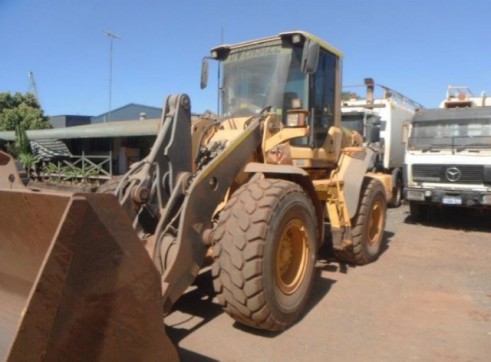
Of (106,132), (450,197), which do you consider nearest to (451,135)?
(450,197)

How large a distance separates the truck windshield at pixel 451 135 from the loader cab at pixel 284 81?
A: 16.0 ft

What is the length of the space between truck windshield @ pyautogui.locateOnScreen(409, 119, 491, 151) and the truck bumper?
0.96 m

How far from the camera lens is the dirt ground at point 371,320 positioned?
12.3ft

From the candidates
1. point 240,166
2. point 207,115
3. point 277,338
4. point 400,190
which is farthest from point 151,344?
point 400,190

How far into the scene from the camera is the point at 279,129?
5051 mm

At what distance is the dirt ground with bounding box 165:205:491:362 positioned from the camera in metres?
3.76

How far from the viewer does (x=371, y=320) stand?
4.48 m

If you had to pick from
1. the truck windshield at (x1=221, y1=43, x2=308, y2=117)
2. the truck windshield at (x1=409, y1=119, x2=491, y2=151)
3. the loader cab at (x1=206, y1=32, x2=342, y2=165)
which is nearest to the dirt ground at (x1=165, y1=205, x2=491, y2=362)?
the loader cab at (x1=206, y1=32, x2=342, y2=165)

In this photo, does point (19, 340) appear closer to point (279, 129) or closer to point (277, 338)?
point (277, 338)

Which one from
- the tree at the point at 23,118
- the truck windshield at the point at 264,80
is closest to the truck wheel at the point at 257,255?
the truck windshield at the point at 264,80

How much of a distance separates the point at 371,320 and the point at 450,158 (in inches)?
248

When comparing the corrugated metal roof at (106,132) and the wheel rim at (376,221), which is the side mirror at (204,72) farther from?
the corrugated metal roof at (106,132)

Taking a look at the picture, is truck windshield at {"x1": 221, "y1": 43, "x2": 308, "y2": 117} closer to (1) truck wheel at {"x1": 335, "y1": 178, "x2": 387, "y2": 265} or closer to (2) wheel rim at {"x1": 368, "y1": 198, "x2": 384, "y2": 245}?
(1) truck wheel at {"x1": 335, "y1": 178, "x2": 387, "y2": 265}

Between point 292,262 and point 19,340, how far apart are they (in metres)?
2.88
